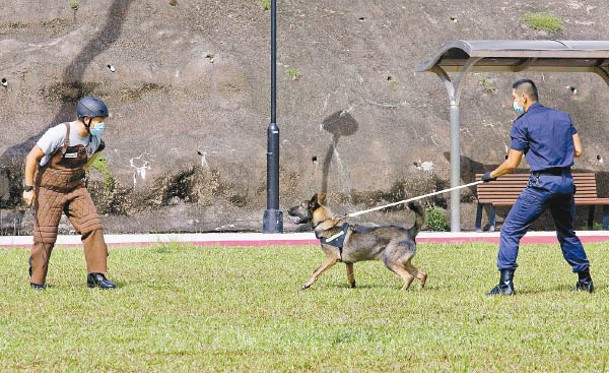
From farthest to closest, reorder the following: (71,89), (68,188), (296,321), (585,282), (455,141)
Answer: (71,89) < (455,141) < (68,188) < (585,282) < (296,321)

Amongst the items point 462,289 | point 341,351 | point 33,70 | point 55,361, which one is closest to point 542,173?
point 462,289

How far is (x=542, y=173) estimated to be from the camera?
385 inches

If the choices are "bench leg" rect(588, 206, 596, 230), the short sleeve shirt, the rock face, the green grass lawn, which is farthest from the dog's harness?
"bench leg" rect(588, 206, 596, 230)

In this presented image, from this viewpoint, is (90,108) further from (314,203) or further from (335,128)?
(335,128)

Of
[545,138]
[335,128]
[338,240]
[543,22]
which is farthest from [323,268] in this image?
[543,22]

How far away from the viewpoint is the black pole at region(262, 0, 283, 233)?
64.8ft

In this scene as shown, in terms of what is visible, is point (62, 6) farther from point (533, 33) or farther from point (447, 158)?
point (533, 33)

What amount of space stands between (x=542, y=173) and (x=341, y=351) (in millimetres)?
3756

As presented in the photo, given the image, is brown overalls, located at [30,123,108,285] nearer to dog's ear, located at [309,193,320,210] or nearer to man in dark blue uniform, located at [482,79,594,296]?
dog's ear, located at [309,193,320,210]

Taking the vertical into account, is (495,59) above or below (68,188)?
above

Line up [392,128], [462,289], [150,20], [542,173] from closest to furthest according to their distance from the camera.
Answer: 1. [542,173]
2. [462,289]
3. [392,128]
4. [150,20]

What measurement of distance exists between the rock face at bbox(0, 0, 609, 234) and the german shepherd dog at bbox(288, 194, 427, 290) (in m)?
10.3

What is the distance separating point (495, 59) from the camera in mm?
20844

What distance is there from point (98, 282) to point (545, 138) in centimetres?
461
